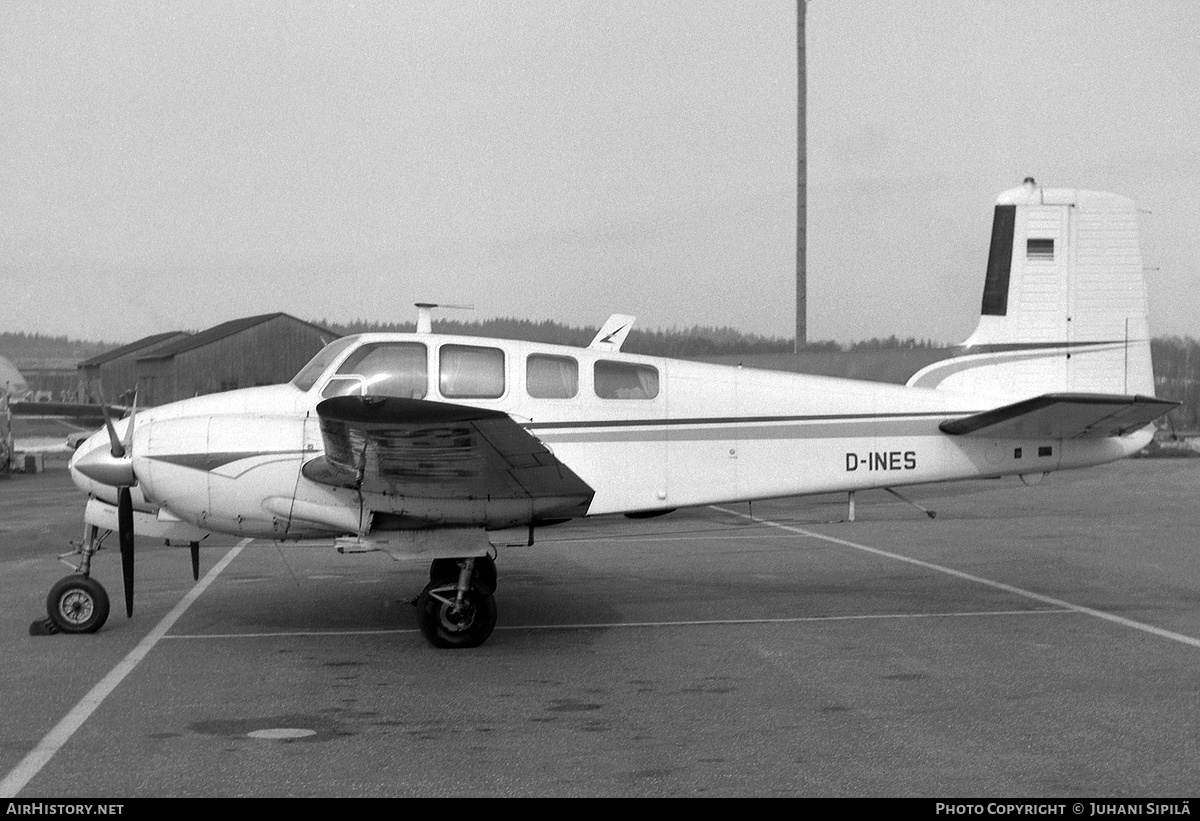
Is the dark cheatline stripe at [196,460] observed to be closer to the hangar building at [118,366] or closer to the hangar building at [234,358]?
the hangar building at [234,358]

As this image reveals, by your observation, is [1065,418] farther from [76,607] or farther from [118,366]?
[118,366]

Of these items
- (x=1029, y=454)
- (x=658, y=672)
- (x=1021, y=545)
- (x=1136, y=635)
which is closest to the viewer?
(x=658, y=672)

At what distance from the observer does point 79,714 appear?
671cm

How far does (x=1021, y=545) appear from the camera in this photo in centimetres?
1486

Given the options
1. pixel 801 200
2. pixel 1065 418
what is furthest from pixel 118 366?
pixel 1065 418

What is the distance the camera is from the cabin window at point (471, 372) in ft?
30.3

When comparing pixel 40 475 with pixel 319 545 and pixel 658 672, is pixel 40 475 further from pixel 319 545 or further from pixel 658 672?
pixel 658 672

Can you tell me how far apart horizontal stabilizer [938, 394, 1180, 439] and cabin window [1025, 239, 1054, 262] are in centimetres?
156

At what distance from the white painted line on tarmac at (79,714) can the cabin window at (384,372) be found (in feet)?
7.83

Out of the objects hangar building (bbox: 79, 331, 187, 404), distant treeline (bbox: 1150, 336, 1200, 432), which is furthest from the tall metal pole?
hangar building (bbox: 79, 331, 187, 404)

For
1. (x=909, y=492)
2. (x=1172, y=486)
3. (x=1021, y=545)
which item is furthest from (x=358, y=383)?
(x=1172, y=486)

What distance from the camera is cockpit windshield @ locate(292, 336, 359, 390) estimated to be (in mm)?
9258

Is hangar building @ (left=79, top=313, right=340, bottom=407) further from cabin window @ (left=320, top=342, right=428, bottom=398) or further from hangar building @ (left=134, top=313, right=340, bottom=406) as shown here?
cabin window @ (left=320, top=342, right=428, bottom=398)
